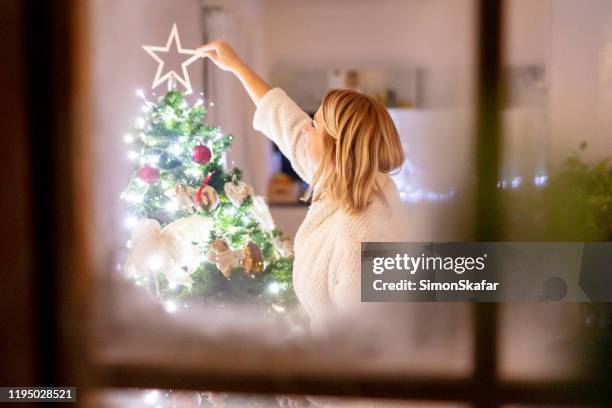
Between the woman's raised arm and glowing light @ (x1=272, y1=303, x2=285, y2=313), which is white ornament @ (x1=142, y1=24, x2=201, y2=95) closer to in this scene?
the woman's raised arm

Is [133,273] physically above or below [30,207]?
below

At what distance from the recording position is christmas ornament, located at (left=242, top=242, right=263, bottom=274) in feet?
4.54

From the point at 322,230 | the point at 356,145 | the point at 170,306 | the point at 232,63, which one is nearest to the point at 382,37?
the point at 356,145

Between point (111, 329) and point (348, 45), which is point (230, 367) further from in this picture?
point (348, 45)

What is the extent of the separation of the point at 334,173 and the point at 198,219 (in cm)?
37

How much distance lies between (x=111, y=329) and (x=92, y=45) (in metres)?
0.75

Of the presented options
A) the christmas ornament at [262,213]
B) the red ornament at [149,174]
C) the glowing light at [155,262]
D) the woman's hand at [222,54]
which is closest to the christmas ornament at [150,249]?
the glowing light at [155,262]

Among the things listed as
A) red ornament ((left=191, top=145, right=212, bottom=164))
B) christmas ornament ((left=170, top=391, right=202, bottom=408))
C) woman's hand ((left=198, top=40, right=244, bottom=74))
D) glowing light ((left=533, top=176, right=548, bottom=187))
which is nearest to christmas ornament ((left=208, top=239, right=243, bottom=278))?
red ornament ((left=191, top=145, right=212, bottom=164))

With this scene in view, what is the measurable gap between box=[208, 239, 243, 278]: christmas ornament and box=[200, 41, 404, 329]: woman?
0.16m

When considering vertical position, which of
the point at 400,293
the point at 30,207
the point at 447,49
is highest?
the point at 447,49

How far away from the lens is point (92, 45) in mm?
1413

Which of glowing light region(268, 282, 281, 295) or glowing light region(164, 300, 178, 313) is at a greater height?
glowing light region(268, 282, 281, 295)

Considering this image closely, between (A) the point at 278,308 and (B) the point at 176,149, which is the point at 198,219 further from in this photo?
(A) the point at 278,308

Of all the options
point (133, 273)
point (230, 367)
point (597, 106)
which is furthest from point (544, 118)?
point (133, 273)
